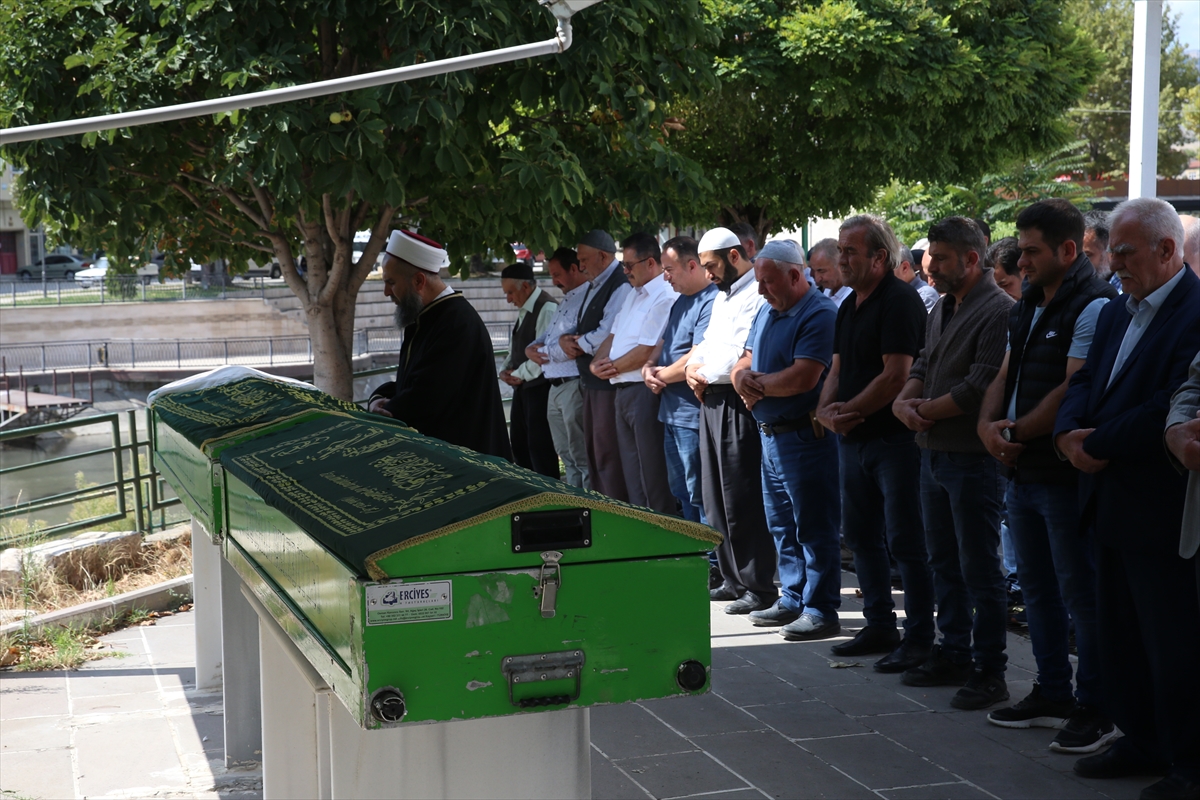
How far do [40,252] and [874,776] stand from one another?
257 feet

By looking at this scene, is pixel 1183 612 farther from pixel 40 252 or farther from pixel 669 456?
pixel 40 252

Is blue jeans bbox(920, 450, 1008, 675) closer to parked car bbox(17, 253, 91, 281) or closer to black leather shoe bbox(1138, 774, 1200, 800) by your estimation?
black leather shoe bbox(1138, 774, 1200, 800)

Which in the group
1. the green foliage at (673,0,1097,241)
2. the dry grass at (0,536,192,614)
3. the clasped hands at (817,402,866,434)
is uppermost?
the green foliage at (673,0,1097,241)

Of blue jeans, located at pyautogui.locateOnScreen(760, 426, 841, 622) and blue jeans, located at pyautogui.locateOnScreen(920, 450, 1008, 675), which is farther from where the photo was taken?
blue jeans, located at pyautogui.locateOnScreen(760, 426, 841, 622)

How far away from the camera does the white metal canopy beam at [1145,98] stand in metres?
8.17

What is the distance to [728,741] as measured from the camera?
511 cm

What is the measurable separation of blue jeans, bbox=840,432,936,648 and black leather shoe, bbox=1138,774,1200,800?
5.90 ft

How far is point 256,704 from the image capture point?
516 centimetres

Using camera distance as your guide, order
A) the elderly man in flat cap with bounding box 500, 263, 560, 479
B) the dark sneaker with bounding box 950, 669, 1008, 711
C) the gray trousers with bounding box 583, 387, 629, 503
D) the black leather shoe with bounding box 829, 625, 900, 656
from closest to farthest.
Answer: the dark sneaker with bounding box 950, 669, 1008, 711, the black leather shoe with bounding box 829, 625, 900, 656, the gray trousers with bounding box 583, 387, 629, 503, the elderly man in flat cap with bounding box 500, 263, 560, 479

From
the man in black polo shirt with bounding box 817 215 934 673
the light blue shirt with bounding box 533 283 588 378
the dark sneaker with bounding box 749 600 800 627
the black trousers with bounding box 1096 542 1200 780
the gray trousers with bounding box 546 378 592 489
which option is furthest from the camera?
the gray trousers with bounding box 546 378 592 489

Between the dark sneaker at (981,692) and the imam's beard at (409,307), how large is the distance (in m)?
3.31

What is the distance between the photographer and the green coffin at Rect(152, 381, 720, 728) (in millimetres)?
2635

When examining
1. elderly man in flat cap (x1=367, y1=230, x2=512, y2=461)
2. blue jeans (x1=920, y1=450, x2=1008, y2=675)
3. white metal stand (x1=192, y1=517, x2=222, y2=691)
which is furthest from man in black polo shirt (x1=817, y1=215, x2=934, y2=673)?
white metal stand (x1=192, y1=517, x2=222, y2=691)

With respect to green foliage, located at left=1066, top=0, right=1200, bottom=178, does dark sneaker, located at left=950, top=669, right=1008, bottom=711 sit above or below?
below
